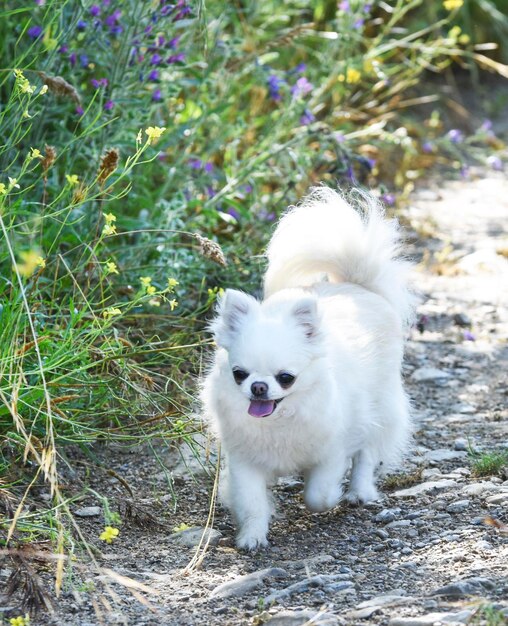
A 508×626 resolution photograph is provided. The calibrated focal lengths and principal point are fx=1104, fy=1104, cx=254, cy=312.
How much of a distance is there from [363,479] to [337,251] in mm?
888

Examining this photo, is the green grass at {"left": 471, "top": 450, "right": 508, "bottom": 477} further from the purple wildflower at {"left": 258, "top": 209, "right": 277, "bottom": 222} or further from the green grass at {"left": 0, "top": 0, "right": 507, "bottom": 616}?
the purple wildflower at {"left": 258, "top": 209, "right": 277, "bottom": 222}

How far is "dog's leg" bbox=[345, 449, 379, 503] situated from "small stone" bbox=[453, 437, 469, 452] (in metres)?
0.43

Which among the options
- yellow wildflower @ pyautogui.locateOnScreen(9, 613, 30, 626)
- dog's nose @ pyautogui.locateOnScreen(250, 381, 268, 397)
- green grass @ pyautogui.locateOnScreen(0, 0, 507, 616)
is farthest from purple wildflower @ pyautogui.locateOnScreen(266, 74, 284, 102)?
yellow wildflower @ pyautogui.locateOnScreen(9, 613, 30, 626)

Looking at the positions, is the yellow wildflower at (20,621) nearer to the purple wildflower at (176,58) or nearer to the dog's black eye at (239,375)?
the dog's black eye at (239,375)

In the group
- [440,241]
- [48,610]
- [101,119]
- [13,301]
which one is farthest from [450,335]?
[48,610]

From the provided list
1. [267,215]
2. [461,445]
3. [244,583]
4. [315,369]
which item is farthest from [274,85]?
[244,583]

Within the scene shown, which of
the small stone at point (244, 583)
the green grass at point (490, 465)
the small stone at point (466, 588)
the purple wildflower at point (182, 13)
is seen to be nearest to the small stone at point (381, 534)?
the small stone at point (244, 583)

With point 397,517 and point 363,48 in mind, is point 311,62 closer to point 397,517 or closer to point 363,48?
point 363,48

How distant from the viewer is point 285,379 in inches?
137

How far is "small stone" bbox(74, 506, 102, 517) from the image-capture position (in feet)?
12.5

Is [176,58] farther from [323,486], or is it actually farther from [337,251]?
[323,486]

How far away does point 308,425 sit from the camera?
3605 millimetres

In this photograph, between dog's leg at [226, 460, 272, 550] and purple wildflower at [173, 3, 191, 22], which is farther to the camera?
purple wildflower at [173, 3, 191, 22]

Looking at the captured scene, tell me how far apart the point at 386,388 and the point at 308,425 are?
63 cm
